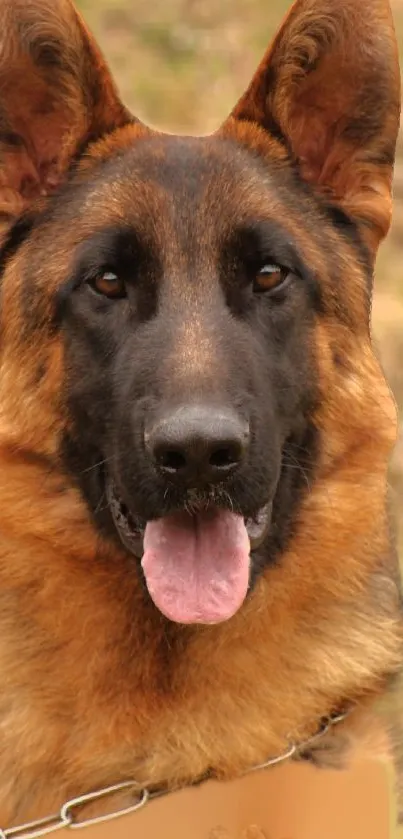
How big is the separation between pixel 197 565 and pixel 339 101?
1286 mm

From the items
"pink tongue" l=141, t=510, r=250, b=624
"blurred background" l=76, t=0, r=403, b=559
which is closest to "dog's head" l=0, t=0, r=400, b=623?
"pink tongue" l=141, t=510, r=250, b=624

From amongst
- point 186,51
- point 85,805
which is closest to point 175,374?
point 85,805

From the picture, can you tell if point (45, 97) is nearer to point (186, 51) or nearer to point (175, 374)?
point (175, 374)

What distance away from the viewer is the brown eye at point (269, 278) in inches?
114

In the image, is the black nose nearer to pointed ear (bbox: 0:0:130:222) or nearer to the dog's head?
the dog's head

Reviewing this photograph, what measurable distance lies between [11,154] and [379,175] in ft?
3.11

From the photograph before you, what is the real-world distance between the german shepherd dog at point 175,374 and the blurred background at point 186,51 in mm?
4263

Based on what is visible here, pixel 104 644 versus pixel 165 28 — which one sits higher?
pixel 165 28

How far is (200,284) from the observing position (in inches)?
111

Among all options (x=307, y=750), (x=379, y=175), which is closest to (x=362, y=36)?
(x=379, y=175)

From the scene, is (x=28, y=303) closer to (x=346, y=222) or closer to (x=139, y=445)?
(x=139, y=445)

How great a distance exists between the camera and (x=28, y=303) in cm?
297

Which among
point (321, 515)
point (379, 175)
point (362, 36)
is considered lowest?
point (321, 515)

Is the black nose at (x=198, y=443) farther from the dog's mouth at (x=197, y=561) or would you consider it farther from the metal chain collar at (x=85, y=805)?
the metal chain collar at (x=85, y=805)
